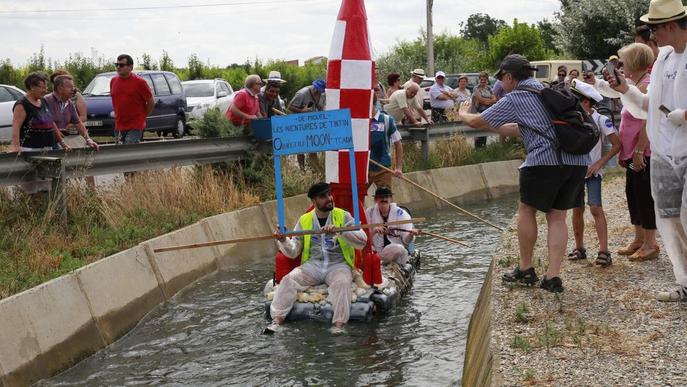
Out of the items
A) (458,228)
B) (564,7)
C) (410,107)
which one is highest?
(564,7)

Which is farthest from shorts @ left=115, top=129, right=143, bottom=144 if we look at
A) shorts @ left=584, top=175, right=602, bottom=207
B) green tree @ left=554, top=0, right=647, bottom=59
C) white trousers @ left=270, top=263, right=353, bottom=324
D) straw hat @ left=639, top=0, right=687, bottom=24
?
green tree @ left=554, top=0, right=647, bottom=59

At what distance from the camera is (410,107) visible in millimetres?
19922

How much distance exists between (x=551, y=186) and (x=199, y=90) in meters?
24.3

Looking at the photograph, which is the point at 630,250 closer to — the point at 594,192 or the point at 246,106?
the point at 594,192

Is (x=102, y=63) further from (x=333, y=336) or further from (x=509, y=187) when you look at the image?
(x=333, y=336)

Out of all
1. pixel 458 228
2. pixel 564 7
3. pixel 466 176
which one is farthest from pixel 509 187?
pixel 564 7

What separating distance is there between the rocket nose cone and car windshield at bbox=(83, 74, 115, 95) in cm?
1663

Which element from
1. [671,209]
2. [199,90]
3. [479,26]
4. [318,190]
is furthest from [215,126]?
[479,26]

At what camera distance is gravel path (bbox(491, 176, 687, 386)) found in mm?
5980

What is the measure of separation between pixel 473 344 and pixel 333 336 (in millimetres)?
1850

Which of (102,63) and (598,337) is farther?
(102,63)

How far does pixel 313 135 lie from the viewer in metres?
9.91

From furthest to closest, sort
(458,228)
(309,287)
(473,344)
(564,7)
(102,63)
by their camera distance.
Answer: (564,7)
(102,63)
(458,228)
(309,287)
(473,344)

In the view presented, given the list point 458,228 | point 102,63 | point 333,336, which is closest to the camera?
point 333,336
